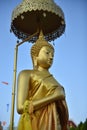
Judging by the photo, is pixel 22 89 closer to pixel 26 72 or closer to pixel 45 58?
pixel 26 72

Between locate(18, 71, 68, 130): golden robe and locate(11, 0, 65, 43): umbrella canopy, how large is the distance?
83cm

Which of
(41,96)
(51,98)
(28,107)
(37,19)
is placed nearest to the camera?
(28,107)

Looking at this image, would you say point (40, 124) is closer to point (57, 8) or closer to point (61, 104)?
point (61, 104)

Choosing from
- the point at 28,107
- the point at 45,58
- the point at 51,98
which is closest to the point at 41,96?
the point at 51,98

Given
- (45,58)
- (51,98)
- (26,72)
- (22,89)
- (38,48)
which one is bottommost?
(51,98)

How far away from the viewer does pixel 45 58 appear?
11.6 ft

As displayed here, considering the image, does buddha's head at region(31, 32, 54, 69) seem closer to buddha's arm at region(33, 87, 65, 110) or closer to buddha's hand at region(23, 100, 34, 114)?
buddha's arm at region(33, 87, 65, 110)

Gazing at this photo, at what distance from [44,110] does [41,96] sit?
0.55 feet

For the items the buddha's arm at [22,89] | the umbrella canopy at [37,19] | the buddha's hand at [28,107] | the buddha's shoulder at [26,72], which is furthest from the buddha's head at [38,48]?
the buddha's hand at [28,107]

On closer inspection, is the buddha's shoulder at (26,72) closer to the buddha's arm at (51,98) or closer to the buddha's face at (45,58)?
the buddha's face at (45,58)

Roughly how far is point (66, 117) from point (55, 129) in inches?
13.5

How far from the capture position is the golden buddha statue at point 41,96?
3045 millimetres

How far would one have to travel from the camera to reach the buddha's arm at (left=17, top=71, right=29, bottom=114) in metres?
3.19

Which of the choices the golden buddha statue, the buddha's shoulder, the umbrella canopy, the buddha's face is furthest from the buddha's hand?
the umbrella canopy
